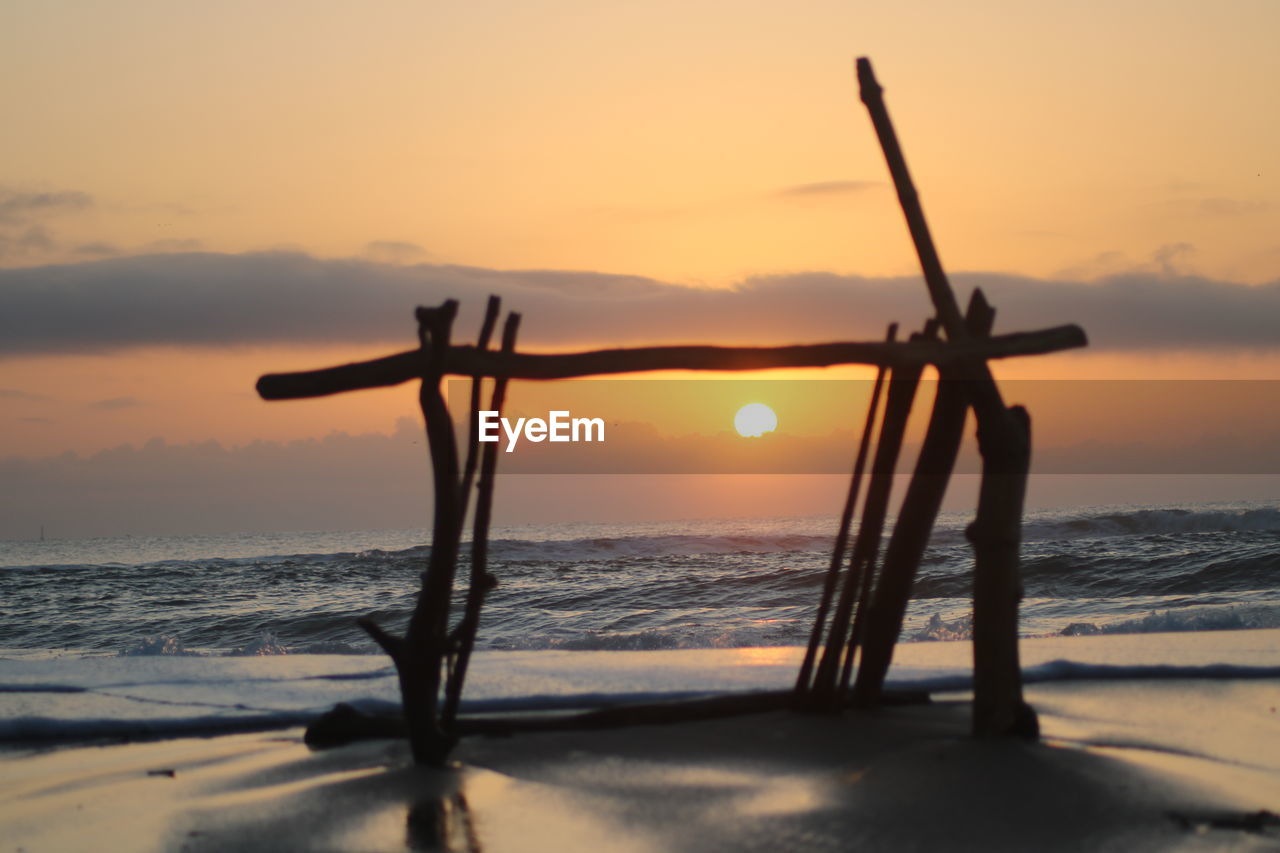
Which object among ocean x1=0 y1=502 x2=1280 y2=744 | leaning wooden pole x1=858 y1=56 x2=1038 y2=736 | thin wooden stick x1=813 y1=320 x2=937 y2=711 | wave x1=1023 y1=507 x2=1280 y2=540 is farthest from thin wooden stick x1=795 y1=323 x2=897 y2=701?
wave x1=1023 y1=507 x2=1280 y2=540

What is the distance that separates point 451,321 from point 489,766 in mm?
2230

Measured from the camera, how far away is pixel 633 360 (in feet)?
15.7

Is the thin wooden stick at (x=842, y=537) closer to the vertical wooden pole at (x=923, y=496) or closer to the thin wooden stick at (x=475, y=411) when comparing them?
the vertical wooden pole at (x=923, y=496)

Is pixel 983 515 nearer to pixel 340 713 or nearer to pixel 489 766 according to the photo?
pixel 489 766

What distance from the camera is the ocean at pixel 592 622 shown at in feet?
25.5

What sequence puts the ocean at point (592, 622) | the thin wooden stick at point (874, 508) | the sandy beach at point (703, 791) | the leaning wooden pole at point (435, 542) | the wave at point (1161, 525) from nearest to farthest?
the sandy beach at point (703, 791) → the leaning wooden pole at point (435, 542) → the thin wooden stick at point (874, 508) → the ocean at point (592, 622) → the wave at point (1161, 525)

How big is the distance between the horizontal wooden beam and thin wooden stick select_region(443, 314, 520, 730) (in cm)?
36

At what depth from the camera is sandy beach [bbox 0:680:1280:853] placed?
13.4 feet

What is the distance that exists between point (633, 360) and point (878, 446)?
5.41 ft

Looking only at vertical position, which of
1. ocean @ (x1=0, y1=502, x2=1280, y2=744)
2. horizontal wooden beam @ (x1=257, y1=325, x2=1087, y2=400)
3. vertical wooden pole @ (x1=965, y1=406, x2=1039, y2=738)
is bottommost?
ocean @ (x1=0, y1=502, x2=1280, y2=744)

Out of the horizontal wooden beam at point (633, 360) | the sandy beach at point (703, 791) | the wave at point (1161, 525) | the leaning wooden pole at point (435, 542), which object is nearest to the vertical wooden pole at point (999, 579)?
the sandy beach at point (703, 791)

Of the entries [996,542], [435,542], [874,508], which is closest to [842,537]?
[874,508]

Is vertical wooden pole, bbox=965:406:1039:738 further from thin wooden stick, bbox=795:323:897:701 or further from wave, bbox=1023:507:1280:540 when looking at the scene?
wave, bbox=1023:507:1280:540

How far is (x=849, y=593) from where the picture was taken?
18.9ft
